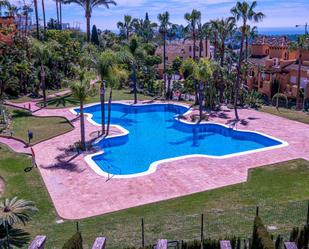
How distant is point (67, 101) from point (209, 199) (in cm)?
2467

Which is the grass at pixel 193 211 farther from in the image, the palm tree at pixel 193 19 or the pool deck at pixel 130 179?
the palm tree at pixel 193 19

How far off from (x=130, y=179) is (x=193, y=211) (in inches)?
188

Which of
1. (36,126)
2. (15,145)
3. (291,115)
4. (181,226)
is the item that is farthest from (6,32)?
(181,226)

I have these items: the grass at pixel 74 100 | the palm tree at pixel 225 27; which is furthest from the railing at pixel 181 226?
the palm tree at pixel 225 27

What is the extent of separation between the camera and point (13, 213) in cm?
1181

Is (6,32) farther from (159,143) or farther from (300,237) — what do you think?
(300,237)

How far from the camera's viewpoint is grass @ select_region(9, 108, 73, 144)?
87.4 ft

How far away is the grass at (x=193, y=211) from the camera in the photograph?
13.1 meters

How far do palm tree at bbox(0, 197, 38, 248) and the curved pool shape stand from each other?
7.90 meters

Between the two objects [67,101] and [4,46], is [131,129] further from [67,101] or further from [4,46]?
[4,46]

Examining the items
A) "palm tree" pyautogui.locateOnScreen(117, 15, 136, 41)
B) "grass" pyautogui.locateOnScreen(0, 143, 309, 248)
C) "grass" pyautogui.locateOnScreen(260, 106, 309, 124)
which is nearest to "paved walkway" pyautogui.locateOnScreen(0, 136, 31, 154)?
"grass" pyautogui.locateOnScreen(0, 143, 309, 248)

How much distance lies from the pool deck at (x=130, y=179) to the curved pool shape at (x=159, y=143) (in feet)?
3.03

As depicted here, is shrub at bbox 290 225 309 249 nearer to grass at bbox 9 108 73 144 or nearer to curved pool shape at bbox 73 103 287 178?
curved pool shape at bbox 73 103 287 178

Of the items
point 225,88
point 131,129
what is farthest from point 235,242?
point 225,88
